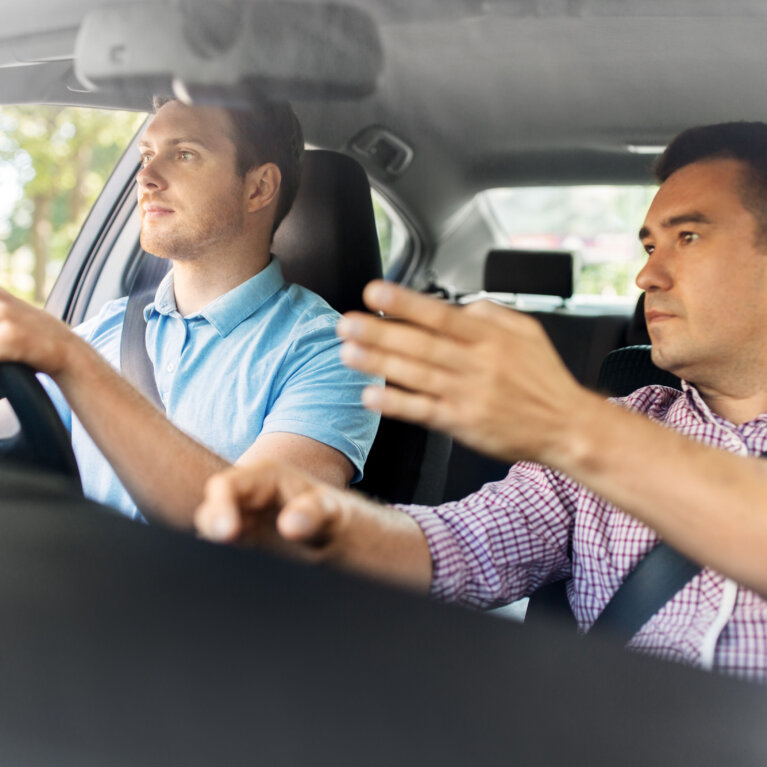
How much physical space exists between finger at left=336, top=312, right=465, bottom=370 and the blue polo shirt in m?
0.40

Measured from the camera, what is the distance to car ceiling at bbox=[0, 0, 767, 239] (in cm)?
82

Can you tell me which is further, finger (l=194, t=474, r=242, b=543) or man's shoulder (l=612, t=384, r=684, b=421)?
man's shoulder (l=612, t=384, r=684, b=421)

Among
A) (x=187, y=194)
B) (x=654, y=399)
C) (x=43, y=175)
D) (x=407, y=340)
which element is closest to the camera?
(x=407, y=340)

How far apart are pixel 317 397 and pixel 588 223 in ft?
1.67

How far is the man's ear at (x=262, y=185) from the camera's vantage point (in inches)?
40.9

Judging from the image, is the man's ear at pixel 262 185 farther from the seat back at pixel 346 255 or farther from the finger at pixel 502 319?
the finger at pixel 502 319

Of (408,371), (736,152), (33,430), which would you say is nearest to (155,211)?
(33,430)

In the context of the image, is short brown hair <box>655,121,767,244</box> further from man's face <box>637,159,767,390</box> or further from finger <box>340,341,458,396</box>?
finger <box>340,341,458,396</box>

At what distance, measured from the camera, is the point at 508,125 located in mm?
1157

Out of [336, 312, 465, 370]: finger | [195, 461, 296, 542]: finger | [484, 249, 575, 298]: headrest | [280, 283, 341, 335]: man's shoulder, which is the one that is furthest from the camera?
[484, 249, 575, 298]: headrest

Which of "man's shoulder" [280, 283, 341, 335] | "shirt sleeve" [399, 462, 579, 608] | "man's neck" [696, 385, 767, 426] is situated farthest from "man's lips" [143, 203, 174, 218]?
"man's neck" [696, 385, 767, 426]

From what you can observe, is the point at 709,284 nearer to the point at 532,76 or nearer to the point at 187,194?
the point at 532,76

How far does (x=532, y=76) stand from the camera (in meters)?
0.99

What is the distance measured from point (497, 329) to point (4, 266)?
548mm
